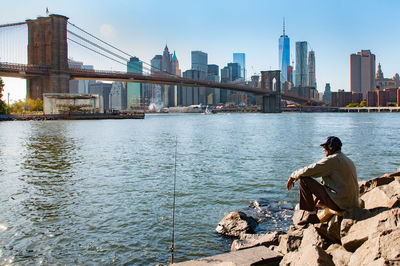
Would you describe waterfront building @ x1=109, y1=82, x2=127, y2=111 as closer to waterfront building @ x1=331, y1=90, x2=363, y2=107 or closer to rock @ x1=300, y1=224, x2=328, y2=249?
waterfront building @ x1=331, y1=90, x2=363, y2=107

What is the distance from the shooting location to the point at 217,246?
5148 mm

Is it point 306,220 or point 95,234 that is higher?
point 306,220

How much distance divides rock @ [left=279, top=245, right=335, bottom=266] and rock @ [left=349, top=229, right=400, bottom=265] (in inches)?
7.8

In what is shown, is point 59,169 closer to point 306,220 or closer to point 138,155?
point 138,155

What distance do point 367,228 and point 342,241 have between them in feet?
0.86

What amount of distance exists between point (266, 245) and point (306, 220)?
58 centimetres

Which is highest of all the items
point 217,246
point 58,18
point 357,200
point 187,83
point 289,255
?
point 58,18

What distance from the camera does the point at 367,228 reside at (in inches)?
134

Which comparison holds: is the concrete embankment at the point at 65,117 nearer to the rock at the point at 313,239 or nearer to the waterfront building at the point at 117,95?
the rock at the point at 313,239

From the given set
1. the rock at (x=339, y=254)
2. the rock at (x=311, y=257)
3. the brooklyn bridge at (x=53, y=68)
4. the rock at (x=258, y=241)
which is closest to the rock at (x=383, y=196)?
the rock at (x=339, y=254)

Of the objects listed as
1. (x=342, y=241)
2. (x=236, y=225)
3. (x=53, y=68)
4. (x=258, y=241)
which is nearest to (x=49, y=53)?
(x=53, y=68)

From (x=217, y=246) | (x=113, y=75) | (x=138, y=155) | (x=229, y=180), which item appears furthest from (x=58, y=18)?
(x=217, y=246)

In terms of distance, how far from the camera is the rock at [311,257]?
314 centimetres

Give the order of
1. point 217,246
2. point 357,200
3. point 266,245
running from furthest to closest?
point 217,246
point 266,245
point 357,200
